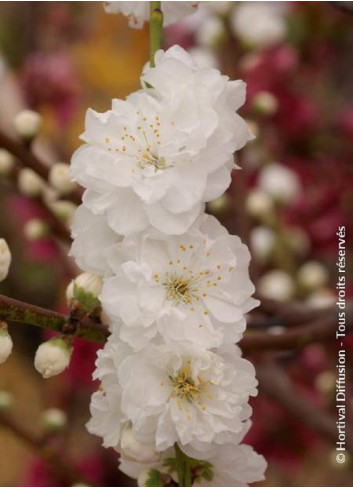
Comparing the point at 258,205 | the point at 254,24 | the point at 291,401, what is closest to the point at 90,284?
the point at 291,401

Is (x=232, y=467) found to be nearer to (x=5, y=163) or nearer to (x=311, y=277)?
(x=5, y=163)

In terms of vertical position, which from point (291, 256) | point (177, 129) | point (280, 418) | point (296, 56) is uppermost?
point (296, 56)

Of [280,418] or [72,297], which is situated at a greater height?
[280,418]

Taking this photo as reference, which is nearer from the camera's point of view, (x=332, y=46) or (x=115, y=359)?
(x=115, y=359)

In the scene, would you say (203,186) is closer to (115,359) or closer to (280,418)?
(115,359)

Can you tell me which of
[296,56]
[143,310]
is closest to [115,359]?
[143,310]

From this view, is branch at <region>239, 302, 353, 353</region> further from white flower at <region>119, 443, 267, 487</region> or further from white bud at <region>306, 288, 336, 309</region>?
white bud at <region>306, 288, 336, 309</region>
